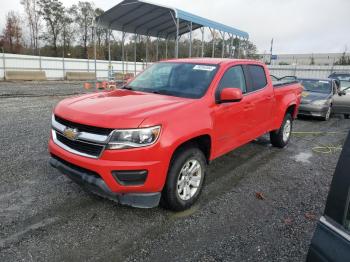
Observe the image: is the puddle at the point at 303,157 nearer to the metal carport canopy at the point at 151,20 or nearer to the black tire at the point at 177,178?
the black tire at the point at 177,178

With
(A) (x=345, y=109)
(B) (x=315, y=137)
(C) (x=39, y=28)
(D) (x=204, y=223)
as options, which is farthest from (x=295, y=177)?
(C) (x=39, y=28)

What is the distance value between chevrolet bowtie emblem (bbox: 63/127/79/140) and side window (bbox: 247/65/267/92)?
2908 millimetres

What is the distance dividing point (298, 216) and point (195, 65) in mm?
2523

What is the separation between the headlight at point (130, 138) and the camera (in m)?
2.92

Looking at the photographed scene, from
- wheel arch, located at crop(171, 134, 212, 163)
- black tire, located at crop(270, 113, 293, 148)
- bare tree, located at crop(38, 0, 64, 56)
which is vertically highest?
bare tree, located at crop(38, 0, 64, 56)

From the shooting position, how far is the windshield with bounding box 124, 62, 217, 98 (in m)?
3.96

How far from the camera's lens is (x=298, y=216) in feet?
11.9

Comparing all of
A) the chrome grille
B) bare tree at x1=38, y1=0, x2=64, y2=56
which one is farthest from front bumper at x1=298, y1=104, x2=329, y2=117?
bare tree at x1=38, y1=0, x2=64, y2=56

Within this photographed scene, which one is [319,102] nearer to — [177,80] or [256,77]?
[256,77]

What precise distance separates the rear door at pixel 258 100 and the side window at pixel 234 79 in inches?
6.5

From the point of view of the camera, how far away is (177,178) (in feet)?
10.9

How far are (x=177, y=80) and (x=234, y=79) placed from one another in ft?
2.95

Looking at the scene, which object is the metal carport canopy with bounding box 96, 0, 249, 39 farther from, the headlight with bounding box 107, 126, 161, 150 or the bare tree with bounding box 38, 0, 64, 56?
the bare tree with bounding box 38, 0, 64, 56

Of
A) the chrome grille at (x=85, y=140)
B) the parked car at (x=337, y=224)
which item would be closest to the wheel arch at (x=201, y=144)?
the chrome grille at (x=85, y=140)
